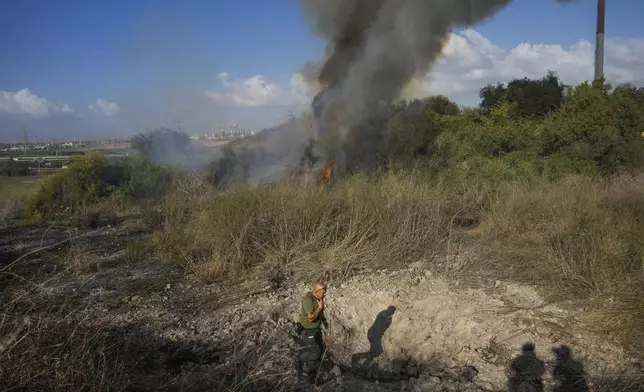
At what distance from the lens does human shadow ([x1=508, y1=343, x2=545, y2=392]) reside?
3.87m

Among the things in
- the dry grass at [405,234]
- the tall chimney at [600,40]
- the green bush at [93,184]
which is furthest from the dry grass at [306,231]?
the tall chimney at [600,40]

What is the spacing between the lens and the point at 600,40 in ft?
62.7

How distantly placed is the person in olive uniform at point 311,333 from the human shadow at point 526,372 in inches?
66.7

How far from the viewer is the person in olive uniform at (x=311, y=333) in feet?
13.2

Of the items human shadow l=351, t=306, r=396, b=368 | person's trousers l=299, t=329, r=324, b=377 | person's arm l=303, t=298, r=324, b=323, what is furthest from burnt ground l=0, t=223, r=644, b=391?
person's arm l=303, t=298, r=324, b=323

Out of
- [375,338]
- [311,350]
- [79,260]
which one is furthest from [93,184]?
[311,350]

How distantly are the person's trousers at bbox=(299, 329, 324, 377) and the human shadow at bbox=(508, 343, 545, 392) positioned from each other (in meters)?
1.68

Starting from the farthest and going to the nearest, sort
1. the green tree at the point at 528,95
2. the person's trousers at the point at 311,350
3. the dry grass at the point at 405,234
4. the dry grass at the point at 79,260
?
the green tree at the point at 528,95, the dry grass at the point at 79,260, the dry grass at the point at 405,234, the person's trousers at the point at 311,350

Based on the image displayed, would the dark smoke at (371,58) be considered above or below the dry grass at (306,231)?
above

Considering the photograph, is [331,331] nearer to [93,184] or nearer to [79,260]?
[79,260]

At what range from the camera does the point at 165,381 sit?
3.69 m

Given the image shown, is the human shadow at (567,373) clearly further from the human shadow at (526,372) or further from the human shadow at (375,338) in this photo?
the human shadow at (375,338)

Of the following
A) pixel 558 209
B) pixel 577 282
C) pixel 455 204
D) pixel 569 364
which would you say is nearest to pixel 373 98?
pixel 455 204

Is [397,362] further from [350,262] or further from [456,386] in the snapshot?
[350,262]
